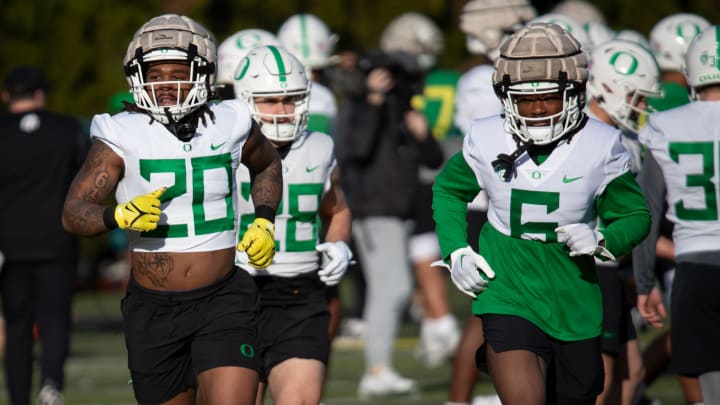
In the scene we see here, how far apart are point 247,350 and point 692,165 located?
2.09m

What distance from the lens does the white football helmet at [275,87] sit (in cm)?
745

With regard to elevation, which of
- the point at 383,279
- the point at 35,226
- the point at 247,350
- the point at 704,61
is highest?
the point at 704,61

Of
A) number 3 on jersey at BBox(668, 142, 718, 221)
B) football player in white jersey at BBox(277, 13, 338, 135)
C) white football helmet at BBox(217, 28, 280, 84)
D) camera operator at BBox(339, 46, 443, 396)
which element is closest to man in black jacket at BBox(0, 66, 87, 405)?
football player in white jersey at BBox(277, 13, 338, 135)

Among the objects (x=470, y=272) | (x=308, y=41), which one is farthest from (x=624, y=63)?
(x=308, y=41)

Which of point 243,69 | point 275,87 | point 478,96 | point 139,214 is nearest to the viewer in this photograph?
point 139,214

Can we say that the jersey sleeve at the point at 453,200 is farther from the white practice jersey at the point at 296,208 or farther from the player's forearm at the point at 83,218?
the player's forearm at the point at 83,218

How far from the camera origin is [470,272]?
6.27 meters

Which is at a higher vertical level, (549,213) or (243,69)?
(243,69)

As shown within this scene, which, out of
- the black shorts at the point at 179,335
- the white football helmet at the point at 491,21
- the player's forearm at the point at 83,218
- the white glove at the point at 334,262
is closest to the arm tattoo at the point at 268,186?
the black shorts at the point at 179,335

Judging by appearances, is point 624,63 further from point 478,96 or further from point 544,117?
point 544,117

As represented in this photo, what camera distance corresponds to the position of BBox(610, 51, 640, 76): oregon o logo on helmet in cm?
773

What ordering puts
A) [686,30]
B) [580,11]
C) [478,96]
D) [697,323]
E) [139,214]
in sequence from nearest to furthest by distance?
[139,214]
[697,323]
[478,96]
[686,30]
[580,11]

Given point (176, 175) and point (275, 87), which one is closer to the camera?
point (176, 175)

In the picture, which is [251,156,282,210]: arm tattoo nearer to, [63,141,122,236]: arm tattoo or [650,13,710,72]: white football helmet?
[63,141,122,236]: arm tattoo
